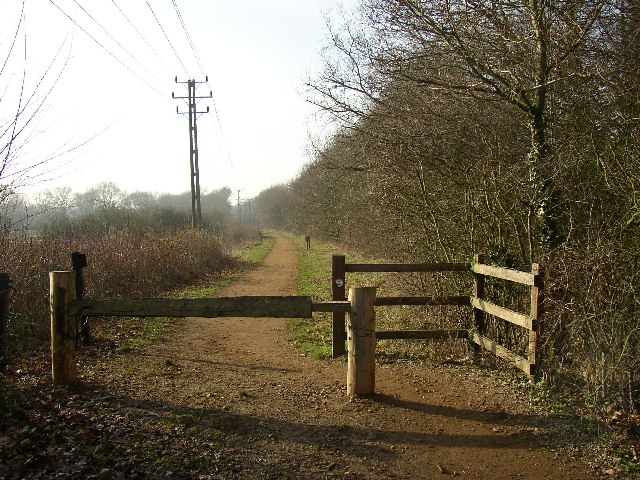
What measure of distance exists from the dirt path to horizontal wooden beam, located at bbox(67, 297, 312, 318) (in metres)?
0.89

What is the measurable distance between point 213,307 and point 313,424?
4.87 ft

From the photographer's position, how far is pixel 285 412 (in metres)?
5.25

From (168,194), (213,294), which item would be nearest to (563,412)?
(213,294)

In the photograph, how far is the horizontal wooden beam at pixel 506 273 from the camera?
5859mm

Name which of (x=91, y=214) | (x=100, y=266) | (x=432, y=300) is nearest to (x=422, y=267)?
(x=432, y=300)

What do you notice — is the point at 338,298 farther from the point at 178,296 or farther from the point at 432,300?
the point at 178,296

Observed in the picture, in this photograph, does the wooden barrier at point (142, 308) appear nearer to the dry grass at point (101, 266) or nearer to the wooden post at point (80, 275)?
the dry grass at point (101, 266)

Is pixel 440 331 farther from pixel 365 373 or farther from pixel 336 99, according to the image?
pixel 336 99

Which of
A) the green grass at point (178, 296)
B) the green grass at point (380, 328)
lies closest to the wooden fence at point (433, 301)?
the green grass at point (380, 328)

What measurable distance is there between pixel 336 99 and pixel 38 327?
25.4 feet

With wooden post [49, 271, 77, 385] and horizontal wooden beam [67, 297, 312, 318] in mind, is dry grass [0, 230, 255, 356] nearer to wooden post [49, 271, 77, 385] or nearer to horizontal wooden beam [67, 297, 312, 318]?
wooden post [49, 271, 77, 385]

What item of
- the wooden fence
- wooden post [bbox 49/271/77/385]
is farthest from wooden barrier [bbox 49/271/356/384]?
the wooden fence

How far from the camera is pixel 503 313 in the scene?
6387 mm

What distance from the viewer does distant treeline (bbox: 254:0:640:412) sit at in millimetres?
5621
